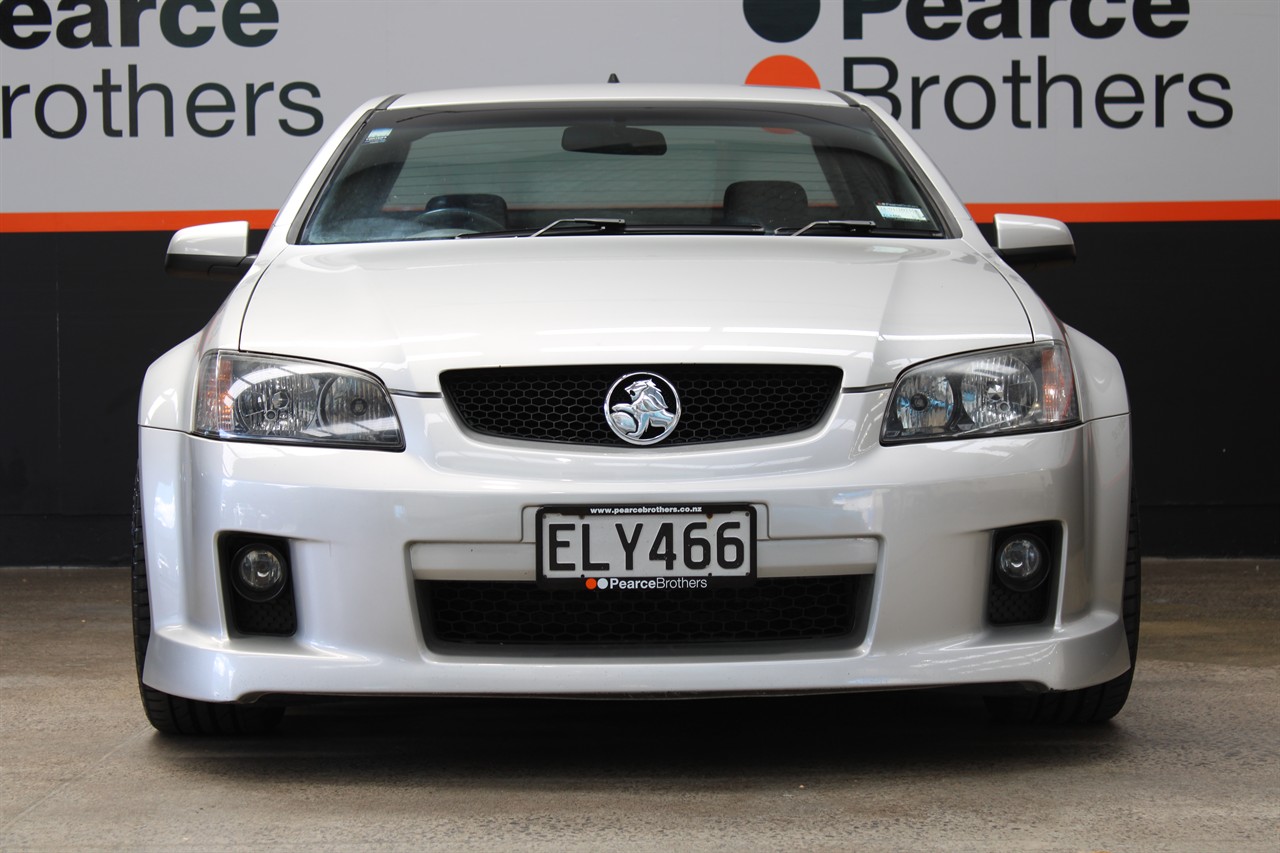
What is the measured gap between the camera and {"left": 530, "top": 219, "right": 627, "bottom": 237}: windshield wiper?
3.69 m

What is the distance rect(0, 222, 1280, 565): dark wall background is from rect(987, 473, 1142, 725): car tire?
3.10m

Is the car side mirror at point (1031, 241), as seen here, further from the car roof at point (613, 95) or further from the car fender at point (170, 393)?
the car fender at point (170, 393)

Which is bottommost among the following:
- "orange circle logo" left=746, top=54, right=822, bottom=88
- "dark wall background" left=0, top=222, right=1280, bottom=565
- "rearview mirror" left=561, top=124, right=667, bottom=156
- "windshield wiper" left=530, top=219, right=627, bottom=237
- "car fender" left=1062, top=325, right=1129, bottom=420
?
"dark wall background" left=0, top=222, right=1280, bottom=565

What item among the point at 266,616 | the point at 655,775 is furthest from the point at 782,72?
the point at 266,616

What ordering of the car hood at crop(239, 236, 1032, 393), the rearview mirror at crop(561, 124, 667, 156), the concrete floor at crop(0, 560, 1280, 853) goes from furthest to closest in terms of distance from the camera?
1. the rearview mirror at crop(561, 124, 667, 156)
2. the car hood at crop(239, 236, 1032, 393)
3. the concrete floor at crop(0, 560, 1280, 853)

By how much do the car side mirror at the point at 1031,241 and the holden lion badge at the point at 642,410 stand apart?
3.86 ft

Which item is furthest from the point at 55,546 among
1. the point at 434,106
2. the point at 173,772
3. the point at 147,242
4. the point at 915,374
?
the point at 915,374

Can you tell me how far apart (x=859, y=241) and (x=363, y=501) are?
49.7 inches

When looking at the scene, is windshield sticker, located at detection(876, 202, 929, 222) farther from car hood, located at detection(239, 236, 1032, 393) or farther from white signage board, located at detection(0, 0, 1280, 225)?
white signage board, located at detection(0, 0, 1280, 225)

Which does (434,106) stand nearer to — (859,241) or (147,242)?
(859,241)

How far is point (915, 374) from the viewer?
2957mm

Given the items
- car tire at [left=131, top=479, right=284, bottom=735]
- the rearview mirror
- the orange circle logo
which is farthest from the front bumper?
the orange circle logo

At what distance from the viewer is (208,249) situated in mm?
3744

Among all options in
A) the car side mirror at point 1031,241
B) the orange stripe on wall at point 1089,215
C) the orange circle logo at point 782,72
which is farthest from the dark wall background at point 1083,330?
the car side mirror at point 1031,241
